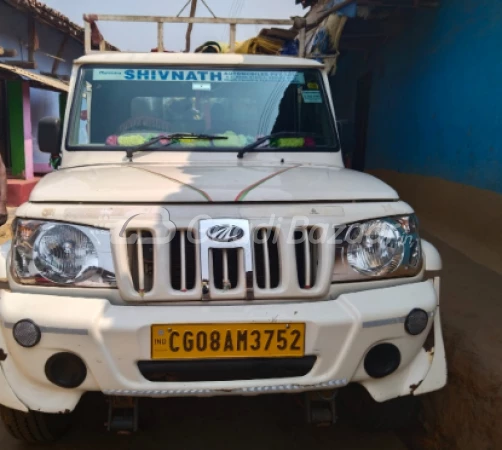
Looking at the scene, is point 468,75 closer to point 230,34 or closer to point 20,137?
point 230,34

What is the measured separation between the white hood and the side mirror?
23.0 inches

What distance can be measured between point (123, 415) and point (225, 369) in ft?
1.71

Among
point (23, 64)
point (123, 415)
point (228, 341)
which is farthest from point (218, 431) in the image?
point (23, 64)

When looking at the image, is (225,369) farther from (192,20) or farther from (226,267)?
(192,20)

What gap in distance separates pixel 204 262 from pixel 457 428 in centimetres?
153

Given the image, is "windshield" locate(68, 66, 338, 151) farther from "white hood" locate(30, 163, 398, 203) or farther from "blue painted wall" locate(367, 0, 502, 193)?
"blue painted wall" locate(367, 0, 502, 193)

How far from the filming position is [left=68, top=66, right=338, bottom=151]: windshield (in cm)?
299

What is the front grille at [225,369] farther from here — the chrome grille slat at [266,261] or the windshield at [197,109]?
the windshield at [197,109]

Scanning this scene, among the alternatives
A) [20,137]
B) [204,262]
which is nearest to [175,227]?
[204,262]

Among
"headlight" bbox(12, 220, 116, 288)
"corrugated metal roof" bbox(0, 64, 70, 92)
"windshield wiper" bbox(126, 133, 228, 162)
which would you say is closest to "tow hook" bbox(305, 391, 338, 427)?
"headlight" bbox(12, 220, 116, 288)

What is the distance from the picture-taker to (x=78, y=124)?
9.94 feet

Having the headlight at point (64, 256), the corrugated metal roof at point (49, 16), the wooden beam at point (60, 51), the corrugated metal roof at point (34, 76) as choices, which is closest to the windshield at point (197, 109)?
the headlight at point (64, 256)

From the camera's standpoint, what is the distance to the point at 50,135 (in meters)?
3.11

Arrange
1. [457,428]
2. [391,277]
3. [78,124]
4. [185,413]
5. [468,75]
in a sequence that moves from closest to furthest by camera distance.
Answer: [391,277]
[457,428]
[185,413]
[78,124]
[468,75]
